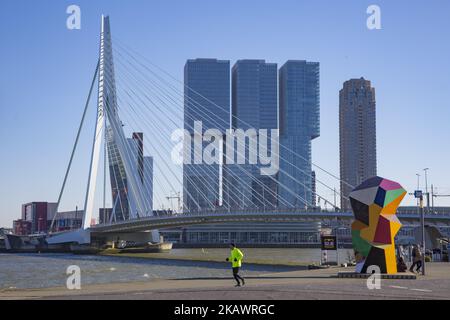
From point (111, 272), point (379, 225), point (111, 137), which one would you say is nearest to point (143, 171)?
point (111, 137)

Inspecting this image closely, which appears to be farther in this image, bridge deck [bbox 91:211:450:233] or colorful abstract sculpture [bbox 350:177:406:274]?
bridge deck [bbox 91:211:450:233]

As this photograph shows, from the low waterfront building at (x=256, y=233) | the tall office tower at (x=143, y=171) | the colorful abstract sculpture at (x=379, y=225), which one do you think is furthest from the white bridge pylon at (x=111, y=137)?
the low waterfront building at (x=256, y=233)

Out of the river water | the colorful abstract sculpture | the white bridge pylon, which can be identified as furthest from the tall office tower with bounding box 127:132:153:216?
the colorful abstract sculpture

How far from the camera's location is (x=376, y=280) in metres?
21.0

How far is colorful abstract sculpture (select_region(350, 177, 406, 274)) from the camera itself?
912 inches

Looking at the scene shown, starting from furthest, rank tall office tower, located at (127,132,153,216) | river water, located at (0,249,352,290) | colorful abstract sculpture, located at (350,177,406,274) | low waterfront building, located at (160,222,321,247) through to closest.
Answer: low waterfront building, located at (160,222,321,247)
tall office tower, located at (127,132,153,216)
river water, located at (0,249,352,290)
colorful abstract sculpture, located at (350,177,406,274)

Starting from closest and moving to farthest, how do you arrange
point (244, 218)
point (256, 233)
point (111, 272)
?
point (111, 272) → point (244, 218) → point (256, 233)

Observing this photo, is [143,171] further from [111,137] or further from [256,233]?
Result: [256,233]

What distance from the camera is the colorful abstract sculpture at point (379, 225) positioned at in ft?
76.0

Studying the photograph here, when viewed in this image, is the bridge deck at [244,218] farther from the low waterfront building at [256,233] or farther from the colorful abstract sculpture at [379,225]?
the low waterfront building at [256,233]

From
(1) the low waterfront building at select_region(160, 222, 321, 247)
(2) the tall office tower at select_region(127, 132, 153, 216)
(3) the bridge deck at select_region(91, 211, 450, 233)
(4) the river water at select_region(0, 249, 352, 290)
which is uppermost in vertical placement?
(2) the tall office tower at select_region(127, 132, 153, 216)

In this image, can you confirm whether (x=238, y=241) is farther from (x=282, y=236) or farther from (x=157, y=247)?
(x=157, y=247)

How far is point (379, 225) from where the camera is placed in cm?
2319

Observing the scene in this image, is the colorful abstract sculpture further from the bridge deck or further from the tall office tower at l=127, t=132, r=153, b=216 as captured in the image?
the tall office tower at l=127, t=132, r=153, b=216
